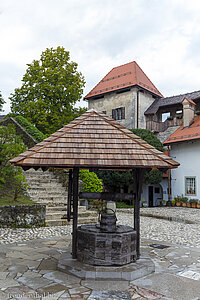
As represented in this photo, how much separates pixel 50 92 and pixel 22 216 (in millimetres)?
16178

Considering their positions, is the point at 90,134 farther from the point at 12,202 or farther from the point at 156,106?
the point at 156,106

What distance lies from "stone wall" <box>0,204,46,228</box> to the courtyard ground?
3.12ft

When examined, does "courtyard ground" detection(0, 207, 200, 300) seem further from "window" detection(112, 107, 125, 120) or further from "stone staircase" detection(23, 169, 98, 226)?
"window" detection(112, 107, 125, 120)

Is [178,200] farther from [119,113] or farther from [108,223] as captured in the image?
[108,223]

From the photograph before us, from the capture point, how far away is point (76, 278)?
4.10m

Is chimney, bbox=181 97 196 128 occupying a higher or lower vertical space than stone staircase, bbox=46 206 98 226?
higher

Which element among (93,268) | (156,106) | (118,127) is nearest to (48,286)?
(93,268)

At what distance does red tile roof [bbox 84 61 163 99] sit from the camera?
26.2m

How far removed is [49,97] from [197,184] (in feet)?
46.2

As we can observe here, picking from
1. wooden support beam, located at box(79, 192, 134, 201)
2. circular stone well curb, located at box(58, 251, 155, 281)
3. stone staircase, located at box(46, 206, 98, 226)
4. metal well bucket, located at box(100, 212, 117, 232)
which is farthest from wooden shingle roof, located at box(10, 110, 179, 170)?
stone staircase, located at box(46, 206, 98, 226)

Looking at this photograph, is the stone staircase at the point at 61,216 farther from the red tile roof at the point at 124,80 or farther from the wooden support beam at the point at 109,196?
the red tile roof at the point at 124,80

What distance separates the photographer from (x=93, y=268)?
4242 millimetres

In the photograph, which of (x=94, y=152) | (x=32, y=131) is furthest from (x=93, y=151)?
(x=32, y=131)

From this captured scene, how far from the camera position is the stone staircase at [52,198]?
9.09m
